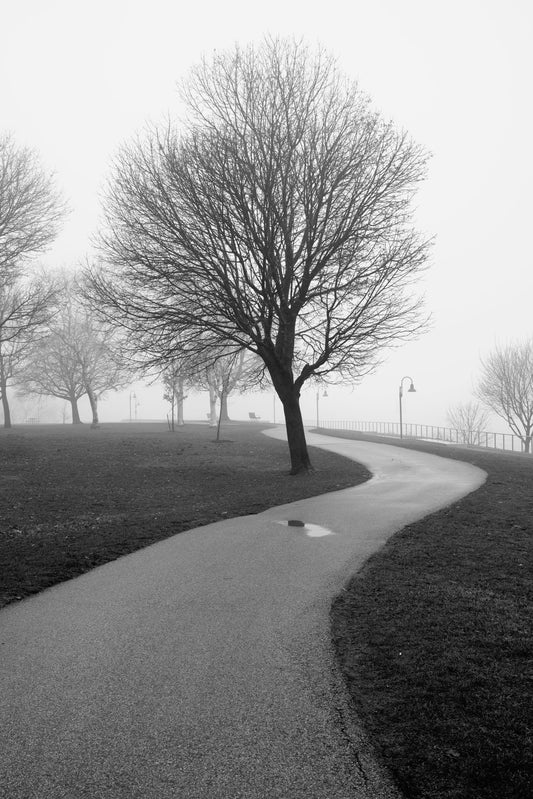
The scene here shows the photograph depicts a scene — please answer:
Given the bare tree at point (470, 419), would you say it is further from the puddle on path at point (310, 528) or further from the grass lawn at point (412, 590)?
the puddle on path at point (310, 528)

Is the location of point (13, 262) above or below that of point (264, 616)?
above

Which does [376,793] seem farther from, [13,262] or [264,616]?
[13,262]

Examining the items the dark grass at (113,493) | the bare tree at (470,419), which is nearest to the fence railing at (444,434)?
the bare tree at (470,419)

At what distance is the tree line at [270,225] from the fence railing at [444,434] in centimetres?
2888

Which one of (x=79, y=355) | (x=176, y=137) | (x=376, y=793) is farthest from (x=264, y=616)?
(x=79, y=355)

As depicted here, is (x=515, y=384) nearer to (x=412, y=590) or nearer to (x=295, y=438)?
(x=295, y=438)

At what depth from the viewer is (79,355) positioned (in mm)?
43125

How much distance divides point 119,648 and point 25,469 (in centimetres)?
1482

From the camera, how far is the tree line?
56.3 ft

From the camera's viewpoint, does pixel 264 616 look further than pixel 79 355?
No

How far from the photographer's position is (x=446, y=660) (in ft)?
15.3

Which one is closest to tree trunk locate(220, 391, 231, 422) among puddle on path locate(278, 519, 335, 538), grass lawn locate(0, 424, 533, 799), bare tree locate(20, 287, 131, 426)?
bare tree locate(20, 287, 131, 426)

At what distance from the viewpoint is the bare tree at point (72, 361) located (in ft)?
141

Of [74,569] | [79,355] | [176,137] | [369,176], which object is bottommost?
[74,569]
